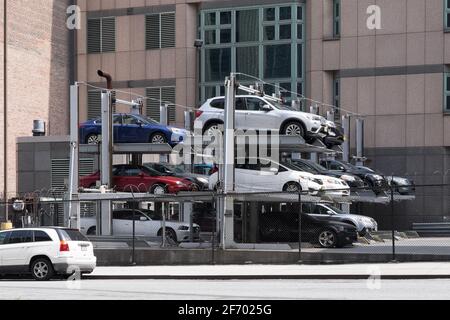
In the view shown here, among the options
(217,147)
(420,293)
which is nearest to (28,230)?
(217,147)

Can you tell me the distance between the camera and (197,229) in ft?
113

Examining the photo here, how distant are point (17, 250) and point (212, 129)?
1086cm

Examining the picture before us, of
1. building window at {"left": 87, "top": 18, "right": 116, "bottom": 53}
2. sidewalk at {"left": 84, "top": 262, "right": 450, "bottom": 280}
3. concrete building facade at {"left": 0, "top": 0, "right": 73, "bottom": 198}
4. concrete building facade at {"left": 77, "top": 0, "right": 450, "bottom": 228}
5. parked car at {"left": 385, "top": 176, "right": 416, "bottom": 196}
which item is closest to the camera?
→ sidewalk at {"left": 84, "top": 262, "right": 450, "bottom": 280}

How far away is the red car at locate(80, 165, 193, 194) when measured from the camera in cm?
3328

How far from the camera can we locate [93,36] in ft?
184

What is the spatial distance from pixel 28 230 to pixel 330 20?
29540 millimetres

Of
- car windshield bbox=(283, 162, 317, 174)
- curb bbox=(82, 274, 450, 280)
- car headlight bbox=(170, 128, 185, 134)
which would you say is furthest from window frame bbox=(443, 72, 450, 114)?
curb bbox=(82, 274, 450, 280)

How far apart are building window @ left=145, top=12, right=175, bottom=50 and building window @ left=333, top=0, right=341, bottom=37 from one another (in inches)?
360

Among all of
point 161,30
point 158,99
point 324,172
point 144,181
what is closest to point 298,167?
point 324,172

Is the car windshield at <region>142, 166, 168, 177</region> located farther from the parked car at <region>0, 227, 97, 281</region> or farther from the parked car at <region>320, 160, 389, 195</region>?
the parked car at <region>320, 160, 389, 195</region>

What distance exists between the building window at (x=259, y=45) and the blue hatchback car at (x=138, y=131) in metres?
16.9

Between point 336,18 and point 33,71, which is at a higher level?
point 336,18

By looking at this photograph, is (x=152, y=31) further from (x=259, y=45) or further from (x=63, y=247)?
(x=63, y=247)
